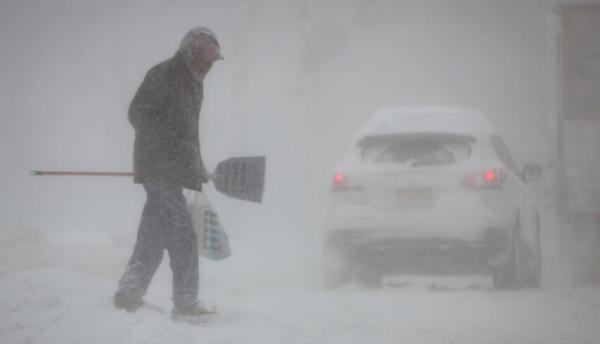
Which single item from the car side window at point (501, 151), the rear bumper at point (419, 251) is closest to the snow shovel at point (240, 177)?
the rear bumper at point (419, 251)

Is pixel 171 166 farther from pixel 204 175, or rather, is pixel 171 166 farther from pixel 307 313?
pixel 307 313

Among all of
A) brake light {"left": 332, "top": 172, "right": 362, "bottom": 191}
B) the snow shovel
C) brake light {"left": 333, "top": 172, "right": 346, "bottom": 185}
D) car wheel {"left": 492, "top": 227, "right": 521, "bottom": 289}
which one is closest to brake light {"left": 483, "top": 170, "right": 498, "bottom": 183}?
car wheel {"left": 492, "top": 227, "right": 521, "bottom": 289}

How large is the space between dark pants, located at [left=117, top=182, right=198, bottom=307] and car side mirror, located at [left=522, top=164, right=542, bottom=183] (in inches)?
198

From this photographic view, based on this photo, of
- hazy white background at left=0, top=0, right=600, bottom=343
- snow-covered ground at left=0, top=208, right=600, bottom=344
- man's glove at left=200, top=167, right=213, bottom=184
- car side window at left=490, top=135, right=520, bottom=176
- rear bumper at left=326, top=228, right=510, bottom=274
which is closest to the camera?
snow-covered ground at left=0, top=208, right=600, bottom=344

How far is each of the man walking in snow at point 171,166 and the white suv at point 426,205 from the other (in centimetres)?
288

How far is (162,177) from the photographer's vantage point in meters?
5.09

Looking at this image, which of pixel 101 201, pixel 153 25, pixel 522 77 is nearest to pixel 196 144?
pixel 101 201

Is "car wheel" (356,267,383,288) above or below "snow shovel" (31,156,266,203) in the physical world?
below

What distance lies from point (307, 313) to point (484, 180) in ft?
7.69

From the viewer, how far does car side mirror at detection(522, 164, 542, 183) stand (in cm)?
927

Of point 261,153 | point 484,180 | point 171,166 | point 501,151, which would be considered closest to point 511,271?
point 484,180

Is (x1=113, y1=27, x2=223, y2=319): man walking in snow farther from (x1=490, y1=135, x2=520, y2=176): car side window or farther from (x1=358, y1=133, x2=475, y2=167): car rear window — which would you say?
(x1=490, y1=135, x2=520, y2=176): car side window

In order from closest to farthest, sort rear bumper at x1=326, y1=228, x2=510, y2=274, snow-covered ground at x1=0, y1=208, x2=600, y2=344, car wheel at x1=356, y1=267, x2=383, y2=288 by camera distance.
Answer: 1. snow-covered ground at x1=0, y1=208, x2=600, y2=344
2. rear bumper at x1=326, y1=228, x2=510, y2=274
3. car wheel at x1=356, y1=267, x2=383, y2=288

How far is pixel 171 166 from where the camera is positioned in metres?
5.10
